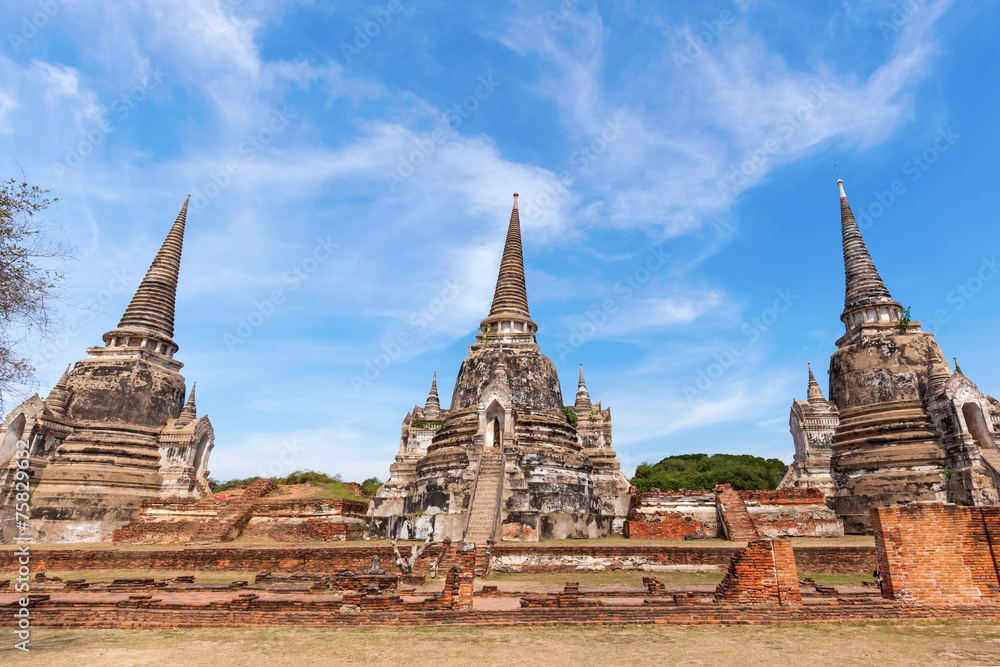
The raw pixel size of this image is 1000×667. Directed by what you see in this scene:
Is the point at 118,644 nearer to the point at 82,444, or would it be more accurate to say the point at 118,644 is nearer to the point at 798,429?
the point at 82,444

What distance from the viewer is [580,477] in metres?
21.1

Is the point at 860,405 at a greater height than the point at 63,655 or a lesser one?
greater

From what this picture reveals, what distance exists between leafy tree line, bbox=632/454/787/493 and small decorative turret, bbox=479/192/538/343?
2138 cm

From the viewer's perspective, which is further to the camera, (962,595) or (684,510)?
(684,510)

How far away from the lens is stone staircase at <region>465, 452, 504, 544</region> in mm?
16906

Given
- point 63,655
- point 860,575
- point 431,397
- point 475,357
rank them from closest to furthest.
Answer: point 63,655 → point 860,575 → point 475,357 → point 431,397

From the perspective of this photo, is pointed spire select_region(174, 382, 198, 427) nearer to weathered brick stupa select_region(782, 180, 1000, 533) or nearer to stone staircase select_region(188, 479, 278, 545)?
stone staircase select_region(188, 479, 278, 545)

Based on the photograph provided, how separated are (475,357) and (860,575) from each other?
1614 centimetres

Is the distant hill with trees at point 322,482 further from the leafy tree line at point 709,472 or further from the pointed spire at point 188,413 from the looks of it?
the leafy tree line at point 709,472

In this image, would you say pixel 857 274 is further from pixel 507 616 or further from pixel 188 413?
pixel 188 413

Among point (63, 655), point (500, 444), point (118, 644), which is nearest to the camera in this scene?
point (63, 655)

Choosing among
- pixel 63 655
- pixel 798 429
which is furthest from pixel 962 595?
pixel 798 429

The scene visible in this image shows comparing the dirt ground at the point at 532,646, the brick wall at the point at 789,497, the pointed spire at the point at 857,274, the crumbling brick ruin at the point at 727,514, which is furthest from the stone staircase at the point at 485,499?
Answer: the pointed spire at the point at 857,274

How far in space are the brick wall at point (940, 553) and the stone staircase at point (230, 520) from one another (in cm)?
1915
